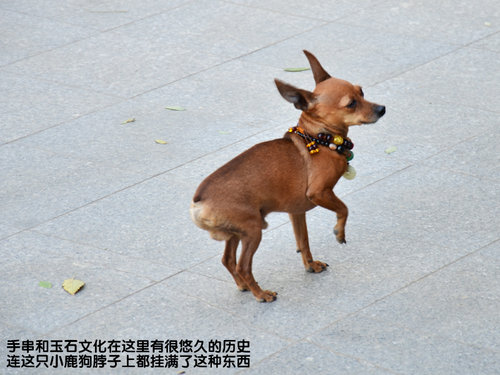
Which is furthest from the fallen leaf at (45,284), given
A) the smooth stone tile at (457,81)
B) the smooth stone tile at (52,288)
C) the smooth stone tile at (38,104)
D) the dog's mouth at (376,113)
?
the smooth stone tile at (457,81)

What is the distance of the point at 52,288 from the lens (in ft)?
18.6

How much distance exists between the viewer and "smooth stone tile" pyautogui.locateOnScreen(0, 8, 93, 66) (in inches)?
386

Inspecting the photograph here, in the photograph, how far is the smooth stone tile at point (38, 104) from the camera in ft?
26.6

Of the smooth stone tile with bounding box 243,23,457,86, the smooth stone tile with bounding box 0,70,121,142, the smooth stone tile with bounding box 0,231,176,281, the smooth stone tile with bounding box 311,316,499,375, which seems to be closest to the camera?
the smooth stone tile with bounding box 311,316,499,375

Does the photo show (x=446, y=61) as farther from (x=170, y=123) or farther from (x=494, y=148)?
(x=170, y=123)

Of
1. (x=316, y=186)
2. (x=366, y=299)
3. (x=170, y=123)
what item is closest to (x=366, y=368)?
(x=366, y=299)

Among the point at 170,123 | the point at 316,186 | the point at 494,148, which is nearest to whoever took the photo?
the point at 316,186

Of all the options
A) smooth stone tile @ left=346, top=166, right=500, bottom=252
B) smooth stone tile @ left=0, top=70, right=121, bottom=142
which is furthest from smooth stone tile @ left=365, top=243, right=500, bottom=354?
smooth stone tile @ left=0, top=70, right=121, bottom=142

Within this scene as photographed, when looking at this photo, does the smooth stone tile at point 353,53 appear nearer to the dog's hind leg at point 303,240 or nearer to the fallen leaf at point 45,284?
the dog's hind leg at point 303,240

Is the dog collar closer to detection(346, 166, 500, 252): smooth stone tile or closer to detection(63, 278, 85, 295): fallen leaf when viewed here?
detection(346, 166, 500, 252): smooth stone tile

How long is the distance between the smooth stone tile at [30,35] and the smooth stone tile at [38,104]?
772 millimetres

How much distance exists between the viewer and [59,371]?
488 cm

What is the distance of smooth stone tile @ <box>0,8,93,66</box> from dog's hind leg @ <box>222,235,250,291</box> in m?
5.23

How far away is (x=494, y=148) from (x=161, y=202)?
2.80 meters
